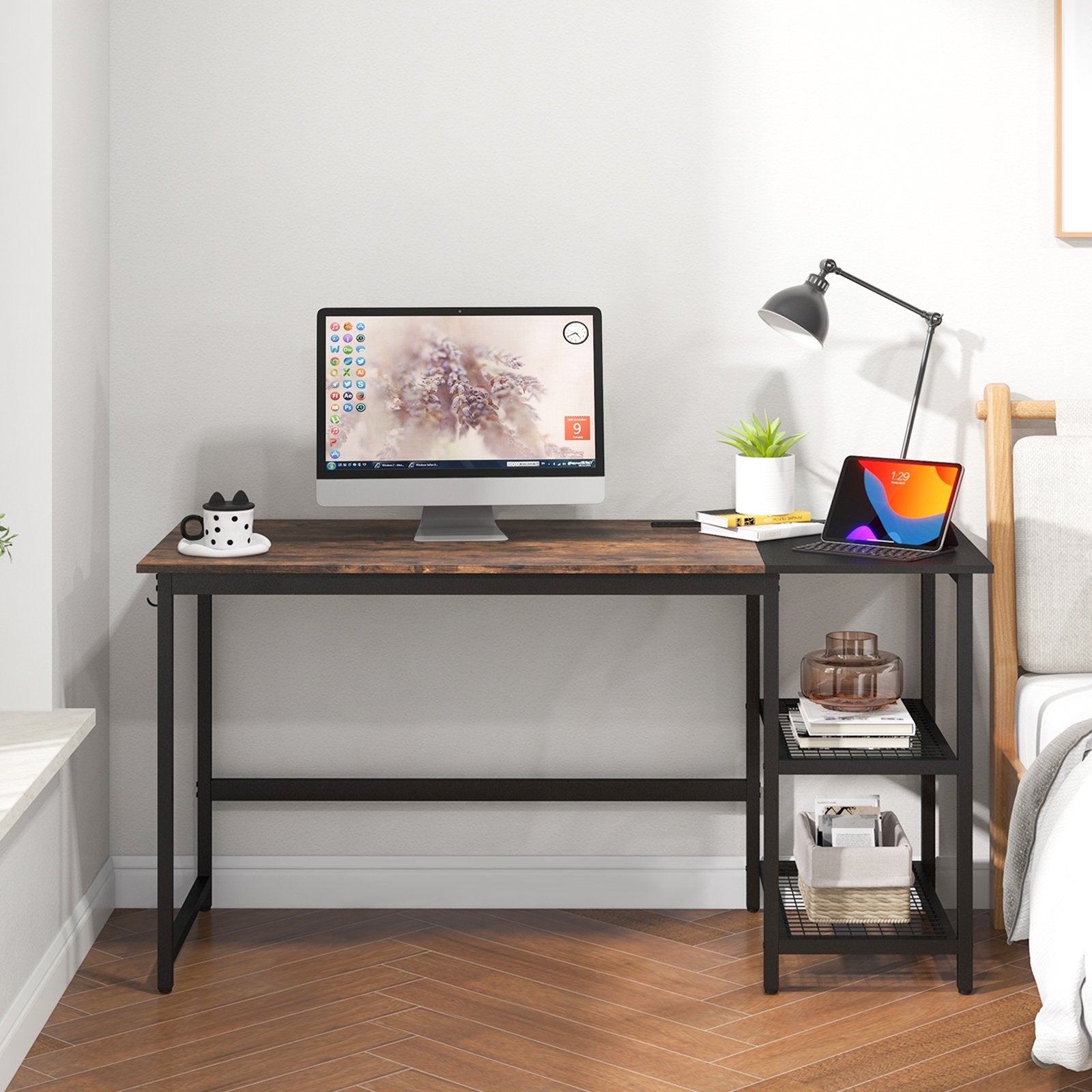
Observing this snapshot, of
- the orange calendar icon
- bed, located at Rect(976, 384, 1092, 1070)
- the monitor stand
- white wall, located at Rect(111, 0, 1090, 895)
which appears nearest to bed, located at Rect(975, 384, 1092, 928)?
bed, located at Rect(976, 384, 1092, 1070)

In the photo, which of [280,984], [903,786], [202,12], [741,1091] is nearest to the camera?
[741,1091]

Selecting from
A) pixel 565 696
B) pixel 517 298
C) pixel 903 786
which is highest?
pixel 517 298

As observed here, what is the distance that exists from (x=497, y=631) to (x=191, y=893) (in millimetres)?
830

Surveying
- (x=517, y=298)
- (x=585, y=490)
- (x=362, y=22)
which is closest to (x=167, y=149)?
(x=362, y=22)

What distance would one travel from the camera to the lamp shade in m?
2.37

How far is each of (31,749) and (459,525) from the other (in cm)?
87

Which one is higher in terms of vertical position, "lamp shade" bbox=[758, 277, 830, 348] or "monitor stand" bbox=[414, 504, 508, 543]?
"lamp shade" bbox=[758, 277, 830, 348]

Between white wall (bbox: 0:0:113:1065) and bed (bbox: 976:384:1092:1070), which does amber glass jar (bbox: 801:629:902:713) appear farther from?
white wall (bbox: 0:0:113:1065)

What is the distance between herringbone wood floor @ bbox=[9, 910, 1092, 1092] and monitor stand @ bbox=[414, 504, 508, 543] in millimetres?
827

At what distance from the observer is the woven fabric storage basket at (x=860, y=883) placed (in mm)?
2365

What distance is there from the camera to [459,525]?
2.46 metres

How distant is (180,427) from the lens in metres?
2.63

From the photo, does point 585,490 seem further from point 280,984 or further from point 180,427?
point 280,984

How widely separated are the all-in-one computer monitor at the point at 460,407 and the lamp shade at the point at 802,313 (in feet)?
1.10
